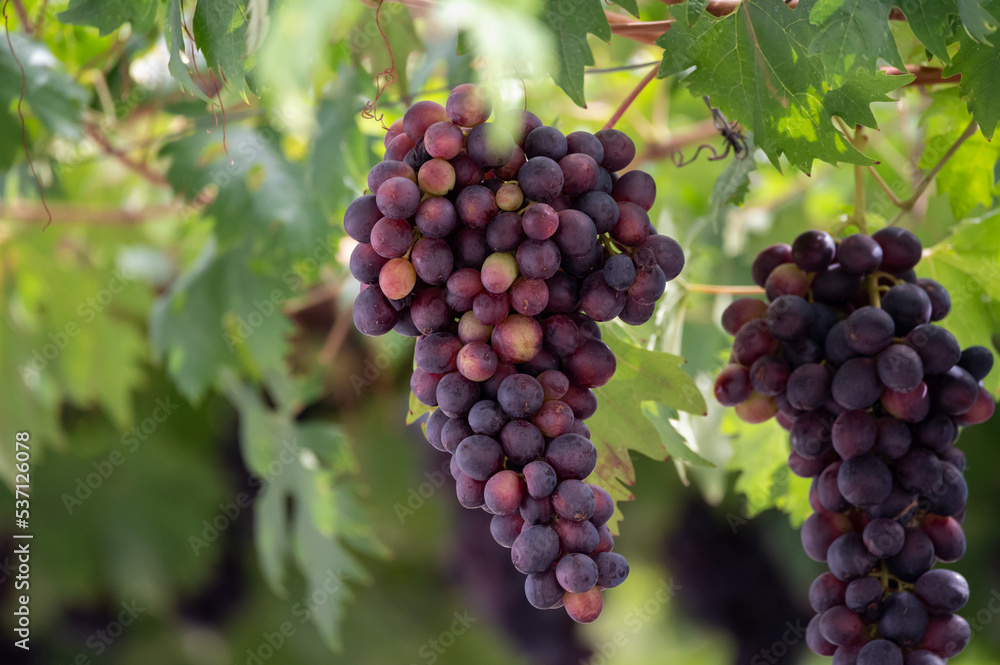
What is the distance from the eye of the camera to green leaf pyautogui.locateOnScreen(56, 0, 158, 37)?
619 mm

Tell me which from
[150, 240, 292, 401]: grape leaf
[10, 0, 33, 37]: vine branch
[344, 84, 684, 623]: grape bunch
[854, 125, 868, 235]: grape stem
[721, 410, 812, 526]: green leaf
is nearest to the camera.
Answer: [344, 84, 684, 623]: grape bunch

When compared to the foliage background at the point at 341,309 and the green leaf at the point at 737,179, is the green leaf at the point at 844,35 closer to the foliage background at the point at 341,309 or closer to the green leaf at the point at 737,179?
the foliage background at the point at 341,309

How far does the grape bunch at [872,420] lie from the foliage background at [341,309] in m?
0.08

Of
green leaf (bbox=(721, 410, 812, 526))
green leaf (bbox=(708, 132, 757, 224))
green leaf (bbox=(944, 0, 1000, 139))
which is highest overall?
Result: green leaf (bbox=(944, 0, 1000, 139))

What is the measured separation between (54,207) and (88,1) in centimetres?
82

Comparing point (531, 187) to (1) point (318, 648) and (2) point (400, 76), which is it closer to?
(2) point (400, 76)

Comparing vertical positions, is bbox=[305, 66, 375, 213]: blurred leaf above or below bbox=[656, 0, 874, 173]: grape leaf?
below

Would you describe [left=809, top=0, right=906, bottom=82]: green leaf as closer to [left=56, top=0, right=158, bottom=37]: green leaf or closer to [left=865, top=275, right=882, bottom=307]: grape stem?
[left=865, top=275, right=882, bottom=307]: grape stem

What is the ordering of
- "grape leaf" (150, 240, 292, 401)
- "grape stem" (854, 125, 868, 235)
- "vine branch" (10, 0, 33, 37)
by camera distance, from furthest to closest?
"grape leaf" (150, 240, 292, 401)
"vine branch" (10, 0, 33, 37)
"grape stem" (854, 125, 868, 235)

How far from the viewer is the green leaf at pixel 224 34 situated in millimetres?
506

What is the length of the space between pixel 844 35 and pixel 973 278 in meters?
0.30

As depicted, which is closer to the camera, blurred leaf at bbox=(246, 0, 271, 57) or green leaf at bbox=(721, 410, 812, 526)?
blurred leaf at bbox=(246, 0, 271, 57)

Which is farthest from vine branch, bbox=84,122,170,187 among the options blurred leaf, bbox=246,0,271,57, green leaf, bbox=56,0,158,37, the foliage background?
blurred leaf, bbox=246,0,271,57

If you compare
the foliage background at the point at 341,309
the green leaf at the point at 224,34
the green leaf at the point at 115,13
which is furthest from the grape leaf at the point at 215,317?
the green leaf at the point at 224,34
